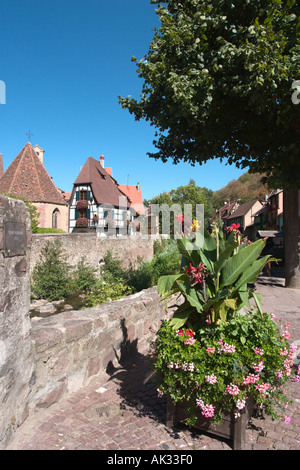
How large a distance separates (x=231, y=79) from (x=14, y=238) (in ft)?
21.9

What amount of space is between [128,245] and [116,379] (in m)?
17.3

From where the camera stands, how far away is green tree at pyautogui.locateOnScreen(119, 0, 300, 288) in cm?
689

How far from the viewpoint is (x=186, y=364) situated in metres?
2.37

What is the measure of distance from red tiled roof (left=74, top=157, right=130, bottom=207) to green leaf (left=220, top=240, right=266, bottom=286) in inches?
1129

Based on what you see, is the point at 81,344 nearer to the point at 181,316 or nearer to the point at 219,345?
the point at 181,316

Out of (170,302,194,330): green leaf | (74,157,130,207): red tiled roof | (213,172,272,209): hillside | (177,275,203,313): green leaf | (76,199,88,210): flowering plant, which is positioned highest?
(213,172,272,209): hillside

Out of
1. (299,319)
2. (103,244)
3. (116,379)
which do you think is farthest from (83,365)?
(103,244)

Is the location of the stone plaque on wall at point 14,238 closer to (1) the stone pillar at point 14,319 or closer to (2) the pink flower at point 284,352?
(1) the stone pillar at point 14,319

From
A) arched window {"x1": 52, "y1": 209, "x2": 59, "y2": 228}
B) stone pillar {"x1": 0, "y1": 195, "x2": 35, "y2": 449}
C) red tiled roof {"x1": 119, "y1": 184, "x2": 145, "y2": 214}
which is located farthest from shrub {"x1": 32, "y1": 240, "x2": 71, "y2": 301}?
red tiled roof {"x1": 119, "y1": 184, "x2": 145, "y2": 214}

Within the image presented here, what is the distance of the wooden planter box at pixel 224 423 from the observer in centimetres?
233

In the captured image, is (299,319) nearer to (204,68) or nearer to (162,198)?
(204,68)

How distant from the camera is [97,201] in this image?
100 ft

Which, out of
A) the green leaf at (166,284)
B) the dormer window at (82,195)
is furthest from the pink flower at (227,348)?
the dormer window at (82,195)

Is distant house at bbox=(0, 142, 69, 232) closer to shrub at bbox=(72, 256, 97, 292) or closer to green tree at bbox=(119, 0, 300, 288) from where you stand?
shrub at bbox=(72, 256, 97, 292)
